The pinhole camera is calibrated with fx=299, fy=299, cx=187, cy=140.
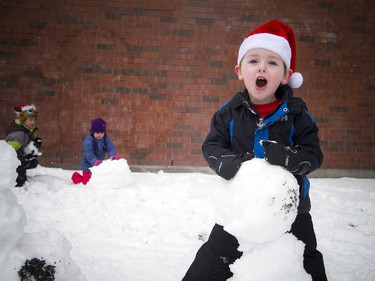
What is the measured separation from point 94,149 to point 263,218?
183 inches

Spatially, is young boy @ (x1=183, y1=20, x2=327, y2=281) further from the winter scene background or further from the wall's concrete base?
the wall's concrete base

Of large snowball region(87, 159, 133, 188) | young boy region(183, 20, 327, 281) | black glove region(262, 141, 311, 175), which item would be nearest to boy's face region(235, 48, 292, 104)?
young boy region(183, 20, 327, 281)

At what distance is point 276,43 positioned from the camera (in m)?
1.70

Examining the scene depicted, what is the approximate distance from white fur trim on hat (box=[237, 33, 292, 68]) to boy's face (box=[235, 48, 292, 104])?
0.02 metres

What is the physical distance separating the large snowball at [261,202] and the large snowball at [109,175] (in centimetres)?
357

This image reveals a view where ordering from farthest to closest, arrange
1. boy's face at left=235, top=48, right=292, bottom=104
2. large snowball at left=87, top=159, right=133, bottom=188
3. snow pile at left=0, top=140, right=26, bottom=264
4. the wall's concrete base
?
the wall's concrete base < large snowball at left=87, top=159, right=133, bottom=188 < boy's face at left=235, top=48, right=292, bottom=104 < snow pile at left=0, top=140, right=26, bottom=264

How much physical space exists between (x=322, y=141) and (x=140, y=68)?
13.3 ft

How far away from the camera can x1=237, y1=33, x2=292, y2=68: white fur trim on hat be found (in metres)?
1.68

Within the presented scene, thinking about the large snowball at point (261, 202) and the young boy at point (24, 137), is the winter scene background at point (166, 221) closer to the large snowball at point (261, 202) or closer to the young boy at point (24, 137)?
the large snowball at point (261, 202)

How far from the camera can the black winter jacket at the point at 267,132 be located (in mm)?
1665

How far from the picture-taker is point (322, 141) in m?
6.28

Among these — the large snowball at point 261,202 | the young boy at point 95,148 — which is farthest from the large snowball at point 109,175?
the large snowball at point 261,202

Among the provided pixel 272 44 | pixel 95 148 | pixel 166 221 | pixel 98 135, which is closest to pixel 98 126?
pixel 98 135

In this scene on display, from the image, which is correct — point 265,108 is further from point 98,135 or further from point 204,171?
point 204,171
